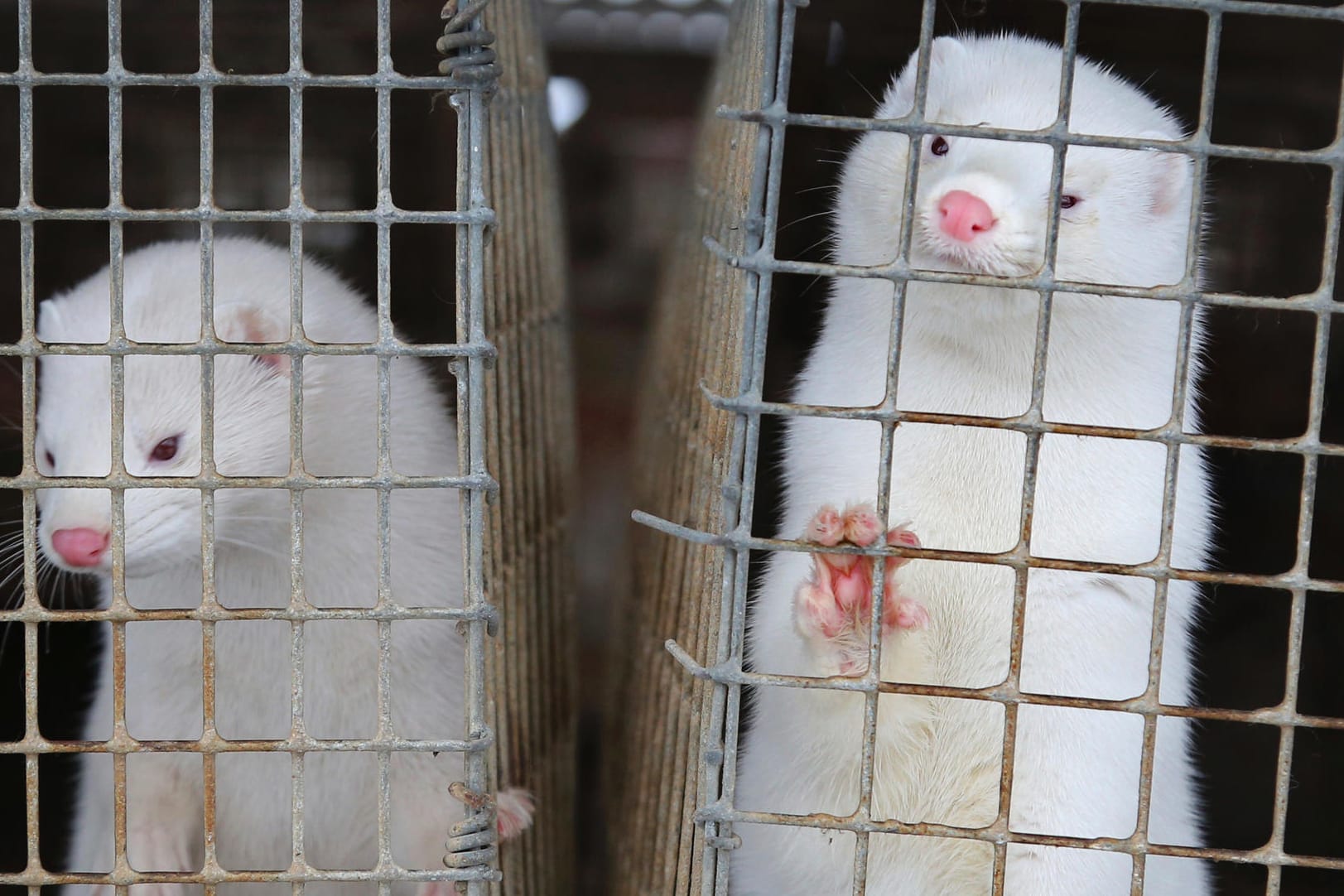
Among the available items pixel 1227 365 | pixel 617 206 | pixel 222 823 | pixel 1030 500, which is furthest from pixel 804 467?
pixel 617 206

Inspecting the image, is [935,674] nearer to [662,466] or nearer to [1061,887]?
[1061,887]

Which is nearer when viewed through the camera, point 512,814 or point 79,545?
point 79,545

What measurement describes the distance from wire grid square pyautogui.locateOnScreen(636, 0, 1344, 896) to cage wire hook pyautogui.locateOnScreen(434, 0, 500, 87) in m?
0.34

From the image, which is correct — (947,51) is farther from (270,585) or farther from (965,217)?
(270,585)

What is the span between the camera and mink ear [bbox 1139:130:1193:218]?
1.87m

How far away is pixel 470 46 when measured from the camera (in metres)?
1.66

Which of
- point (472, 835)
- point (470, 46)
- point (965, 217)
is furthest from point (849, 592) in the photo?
point (470, 46)

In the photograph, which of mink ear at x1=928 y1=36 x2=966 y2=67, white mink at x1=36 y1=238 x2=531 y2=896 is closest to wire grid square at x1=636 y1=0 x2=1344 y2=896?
mink ear at x1=928 y1=36 x2=966 y2=67

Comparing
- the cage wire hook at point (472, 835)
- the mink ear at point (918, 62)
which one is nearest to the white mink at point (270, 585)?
the cage wire hook at point (472, 835)

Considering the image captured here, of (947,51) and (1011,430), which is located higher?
(947,51)

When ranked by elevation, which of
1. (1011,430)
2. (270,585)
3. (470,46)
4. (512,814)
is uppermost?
(470,46)

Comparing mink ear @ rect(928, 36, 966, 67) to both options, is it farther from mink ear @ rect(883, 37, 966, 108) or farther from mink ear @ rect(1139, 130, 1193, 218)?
mink ear @ rect(1139, 130, 1193, 218)

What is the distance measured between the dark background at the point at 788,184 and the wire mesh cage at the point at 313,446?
14 mm

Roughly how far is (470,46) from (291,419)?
0.53 metres
